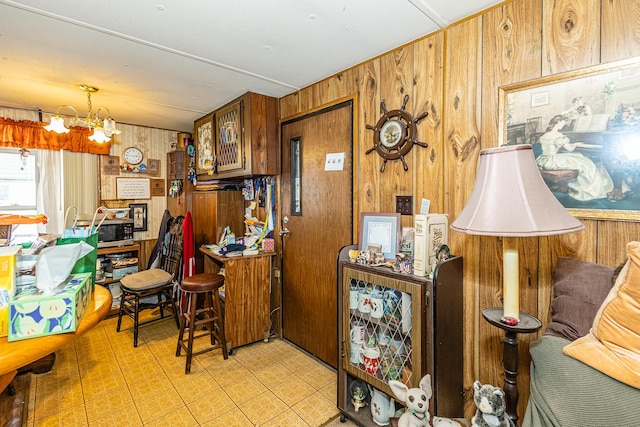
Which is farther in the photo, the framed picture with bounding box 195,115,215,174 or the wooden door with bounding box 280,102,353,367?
the framed picture with bounding box 195,115,215,174

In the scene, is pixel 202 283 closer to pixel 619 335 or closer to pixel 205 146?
pixel 205 146

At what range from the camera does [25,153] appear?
3.31 m

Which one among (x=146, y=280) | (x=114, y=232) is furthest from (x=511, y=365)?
(x=114, y=232)

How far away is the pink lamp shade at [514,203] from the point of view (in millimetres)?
1032

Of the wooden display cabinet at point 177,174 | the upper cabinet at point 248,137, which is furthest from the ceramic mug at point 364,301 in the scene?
the wooden display cabinet at point 177,174

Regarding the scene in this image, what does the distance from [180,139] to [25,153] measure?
160 centimetres

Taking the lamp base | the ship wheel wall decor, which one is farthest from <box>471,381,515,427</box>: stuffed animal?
the ship wheel wall decor

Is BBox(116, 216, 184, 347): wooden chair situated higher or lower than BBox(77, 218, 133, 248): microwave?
lower

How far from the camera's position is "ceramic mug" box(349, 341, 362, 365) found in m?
1.83

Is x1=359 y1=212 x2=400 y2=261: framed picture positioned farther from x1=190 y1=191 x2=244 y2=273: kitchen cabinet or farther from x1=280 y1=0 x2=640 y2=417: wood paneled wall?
x1=190 y1=191 x2=244 y2=273: kitchen cabinet

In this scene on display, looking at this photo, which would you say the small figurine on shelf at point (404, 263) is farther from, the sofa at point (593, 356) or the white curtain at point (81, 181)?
the white curtain at point (81, 181)

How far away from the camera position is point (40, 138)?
3275mm

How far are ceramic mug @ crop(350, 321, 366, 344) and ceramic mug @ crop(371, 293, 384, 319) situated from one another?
0.50 ft

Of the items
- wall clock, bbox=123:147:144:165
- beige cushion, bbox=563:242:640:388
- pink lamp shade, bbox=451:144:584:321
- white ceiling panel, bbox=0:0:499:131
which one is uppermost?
white ceiling panel, bbox=0:0:499:131
